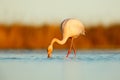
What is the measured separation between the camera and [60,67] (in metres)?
7.20

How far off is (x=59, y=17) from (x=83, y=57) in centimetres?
235

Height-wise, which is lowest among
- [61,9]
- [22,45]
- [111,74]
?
[111,74]

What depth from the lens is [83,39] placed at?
35.9 feet

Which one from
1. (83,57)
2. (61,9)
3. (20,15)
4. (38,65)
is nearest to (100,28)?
(61,9)

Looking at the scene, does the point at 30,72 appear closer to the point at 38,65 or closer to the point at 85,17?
the point at 38,65

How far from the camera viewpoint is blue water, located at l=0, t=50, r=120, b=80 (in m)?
6.30

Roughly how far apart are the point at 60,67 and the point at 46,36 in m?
3.63

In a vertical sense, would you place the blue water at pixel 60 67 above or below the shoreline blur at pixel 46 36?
below

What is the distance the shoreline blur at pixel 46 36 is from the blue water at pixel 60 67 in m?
1.46

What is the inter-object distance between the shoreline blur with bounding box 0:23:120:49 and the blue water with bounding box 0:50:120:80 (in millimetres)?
1461

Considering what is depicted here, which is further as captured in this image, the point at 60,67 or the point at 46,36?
the point at 46,36

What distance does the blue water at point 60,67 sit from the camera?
6.30 meters

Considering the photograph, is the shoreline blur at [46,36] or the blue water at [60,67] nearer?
the blue water at [60,67]

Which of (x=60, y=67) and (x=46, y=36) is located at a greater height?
(x=46, y=36)
